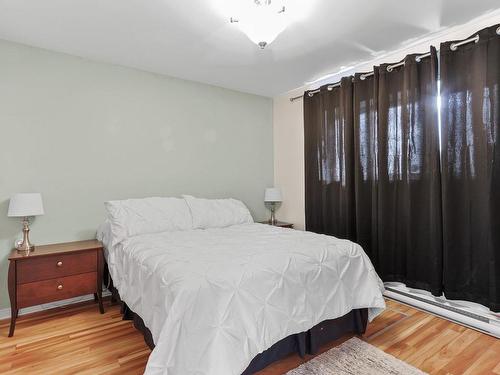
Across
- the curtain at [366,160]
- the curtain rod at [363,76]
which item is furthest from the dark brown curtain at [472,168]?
the curtain at [366,160]

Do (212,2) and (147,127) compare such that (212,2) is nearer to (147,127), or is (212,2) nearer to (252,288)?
(147,127)

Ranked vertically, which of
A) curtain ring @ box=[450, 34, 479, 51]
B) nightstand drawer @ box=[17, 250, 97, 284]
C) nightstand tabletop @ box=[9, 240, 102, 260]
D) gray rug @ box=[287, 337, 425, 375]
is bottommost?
A: gray rug @ box=[287, 337, 425, 375]

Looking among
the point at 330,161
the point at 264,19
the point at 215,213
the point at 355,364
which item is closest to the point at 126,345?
the point at 215,213

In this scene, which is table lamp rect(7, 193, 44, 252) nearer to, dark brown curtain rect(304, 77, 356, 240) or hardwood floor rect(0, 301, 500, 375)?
hardwood floor rect(0, 301, 500, 375)

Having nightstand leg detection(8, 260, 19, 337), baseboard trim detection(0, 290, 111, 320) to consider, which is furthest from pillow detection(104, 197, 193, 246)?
baseboard trim detection(0, 290, 111, 320)

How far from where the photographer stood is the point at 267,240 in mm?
2316

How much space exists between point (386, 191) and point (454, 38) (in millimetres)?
1414

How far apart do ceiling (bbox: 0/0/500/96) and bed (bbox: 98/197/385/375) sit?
59.8 inches

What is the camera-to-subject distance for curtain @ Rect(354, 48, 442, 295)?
99.3 inches

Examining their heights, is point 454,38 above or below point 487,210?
above

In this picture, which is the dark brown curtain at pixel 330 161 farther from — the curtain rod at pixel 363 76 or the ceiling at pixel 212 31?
the ceiling at pixel 212 31

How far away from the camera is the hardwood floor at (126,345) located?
1844 millimetres

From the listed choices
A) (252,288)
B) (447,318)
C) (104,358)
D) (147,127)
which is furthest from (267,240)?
(147,127)

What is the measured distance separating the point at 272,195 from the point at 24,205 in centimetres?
271
